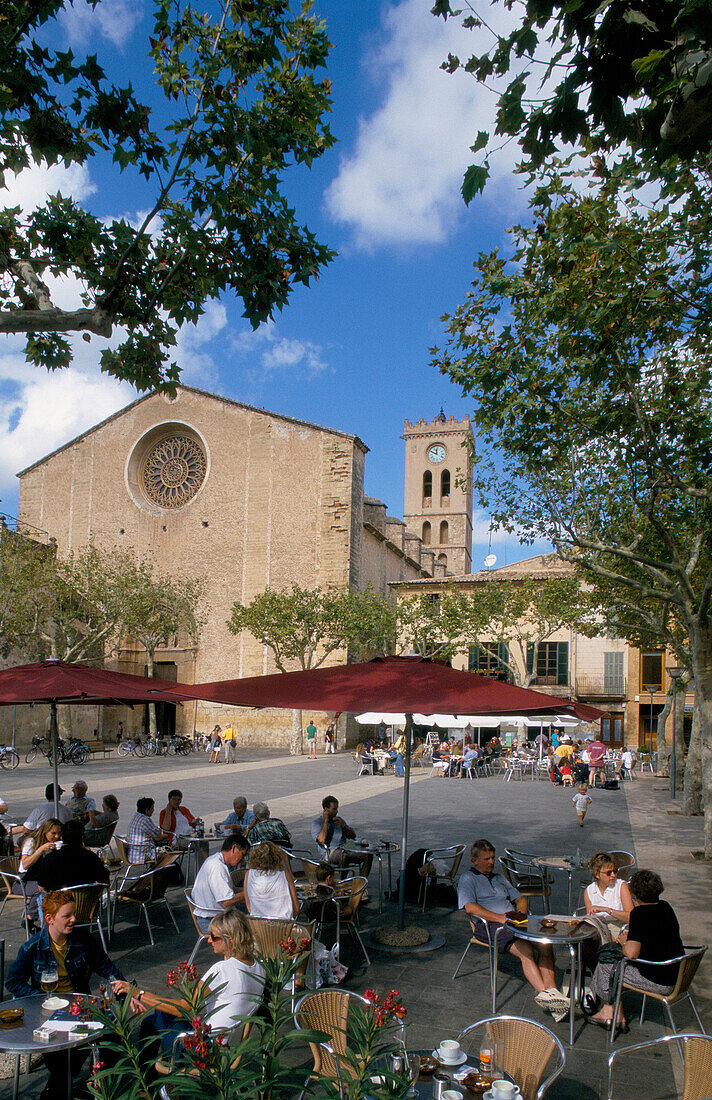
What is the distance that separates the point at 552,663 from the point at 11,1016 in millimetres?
37104

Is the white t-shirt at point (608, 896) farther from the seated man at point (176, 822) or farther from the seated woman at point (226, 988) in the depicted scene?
the seated man at point (176, 822)

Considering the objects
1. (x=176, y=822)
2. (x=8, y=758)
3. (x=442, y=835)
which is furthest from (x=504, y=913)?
(x=8, y=758)

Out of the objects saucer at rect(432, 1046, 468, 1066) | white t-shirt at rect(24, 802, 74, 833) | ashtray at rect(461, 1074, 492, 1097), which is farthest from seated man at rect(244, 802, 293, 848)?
ashtray at rect(461, 1074, 492, 1097)

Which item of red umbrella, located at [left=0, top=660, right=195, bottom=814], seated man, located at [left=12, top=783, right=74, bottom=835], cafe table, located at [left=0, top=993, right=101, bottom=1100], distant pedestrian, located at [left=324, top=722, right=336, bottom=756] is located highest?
red umbrella, located at [left=0, top=660, right=195, bottom=814]

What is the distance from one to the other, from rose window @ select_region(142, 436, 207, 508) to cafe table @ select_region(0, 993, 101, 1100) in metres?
36.3

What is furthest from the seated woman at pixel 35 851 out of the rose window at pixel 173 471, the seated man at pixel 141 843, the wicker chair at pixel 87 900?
the rose window at pixel 173 471

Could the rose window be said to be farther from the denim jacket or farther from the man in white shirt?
the denim jacket

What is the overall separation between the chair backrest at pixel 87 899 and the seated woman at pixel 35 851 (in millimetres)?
561

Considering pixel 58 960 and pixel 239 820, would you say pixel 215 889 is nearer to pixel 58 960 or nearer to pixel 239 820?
pixel 58 960

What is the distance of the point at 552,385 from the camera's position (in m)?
9.96

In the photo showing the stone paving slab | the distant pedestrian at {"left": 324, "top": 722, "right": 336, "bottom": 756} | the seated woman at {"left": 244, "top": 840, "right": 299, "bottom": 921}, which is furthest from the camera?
the distant pedestrian at {"left": 324, "top": 722, "right": 336, "bottom": 756}

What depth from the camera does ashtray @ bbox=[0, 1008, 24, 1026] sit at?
11.4ft

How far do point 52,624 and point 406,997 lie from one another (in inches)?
1112

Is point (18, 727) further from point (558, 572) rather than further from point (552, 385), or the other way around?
point (558, 572)
